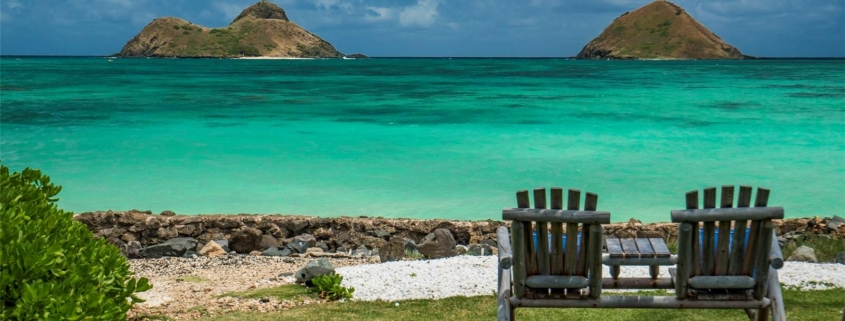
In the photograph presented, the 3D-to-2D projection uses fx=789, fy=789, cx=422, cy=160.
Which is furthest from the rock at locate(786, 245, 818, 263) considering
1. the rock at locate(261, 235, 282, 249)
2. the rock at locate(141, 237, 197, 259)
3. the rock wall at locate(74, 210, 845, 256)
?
the rock at locate(141, 237, 197, 259)

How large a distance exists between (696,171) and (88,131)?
73.3ft

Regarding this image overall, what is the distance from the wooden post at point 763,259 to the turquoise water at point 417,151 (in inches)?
442

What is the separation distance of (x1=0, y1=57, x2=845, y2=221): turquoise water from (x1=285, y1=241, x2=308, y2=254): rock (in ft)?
15.9

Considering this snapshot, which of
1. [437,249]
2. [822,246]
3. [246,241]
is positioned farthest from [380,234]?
[822,246]

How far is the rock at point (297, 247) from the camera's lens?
11.5 m

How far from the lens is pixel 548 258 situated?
5.18m

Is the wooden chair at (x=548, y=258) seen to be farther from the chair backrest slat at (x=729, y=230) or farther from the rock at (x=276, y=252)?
the rock at (x=276, y=252)

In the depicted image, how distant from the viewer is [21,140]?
2803cm

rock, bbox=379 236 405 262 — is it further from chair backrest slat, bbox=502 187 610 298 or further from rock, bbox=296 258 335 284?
chair backrest slat, bbox=502 187 610 298

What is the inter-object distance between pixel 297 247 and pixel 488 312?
16.7 ft

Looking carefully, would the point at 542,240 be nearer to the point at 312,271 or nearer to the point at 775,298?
the point at 775,298

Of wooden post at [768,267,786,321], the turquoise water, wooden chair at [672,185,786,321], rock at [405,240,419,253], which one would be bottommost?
the turquoise water

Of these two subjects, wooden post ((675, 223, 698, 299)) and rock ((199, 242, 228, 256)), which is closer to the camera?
wooden post ((675, 223, 698, 299))

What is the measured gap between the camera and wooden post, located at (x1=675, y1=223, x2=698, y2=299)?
4.88 metres
